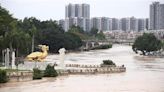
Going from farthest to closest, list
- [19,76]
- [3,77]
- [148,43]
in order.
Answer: [148,43]
[19,76]
[3,77]

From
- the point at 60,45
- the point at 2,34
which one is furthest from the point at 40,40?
the point at 2,34

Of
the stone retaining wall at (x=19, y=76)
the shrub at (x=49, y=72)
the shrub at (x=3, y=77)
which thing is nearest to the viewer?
the shrub at (x=3, y=77)

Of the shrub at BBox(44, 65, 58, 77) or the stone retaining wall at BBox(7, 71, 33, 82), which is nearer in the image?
the stone retaining wall at BBox(7, 71, 33, 82)

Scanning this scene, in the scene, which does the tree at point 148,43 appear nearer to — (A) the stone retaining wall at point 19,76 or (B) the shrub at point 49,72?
(B) the shrub at point 49,72

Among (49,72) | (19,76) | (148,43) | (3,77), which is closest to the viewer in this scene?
(3,77)

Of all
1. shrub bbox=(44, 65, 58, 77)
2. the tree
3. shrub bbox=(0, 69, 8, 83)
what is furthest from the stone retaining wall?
the tree

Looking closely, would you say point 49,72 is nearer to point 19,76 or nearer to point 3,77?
point 19,76

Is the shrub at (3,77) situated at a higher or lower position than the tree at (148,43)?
lower

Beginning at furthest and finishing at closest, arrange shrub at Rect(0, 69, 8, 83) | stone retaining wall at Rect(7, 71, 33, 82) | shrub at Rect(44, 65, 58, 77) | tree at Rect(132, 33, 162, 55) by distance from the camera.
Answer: tree at Rect(132, 33, 162, 55)
shrub at Rect(44, 65, 58, 77)
stone retaining wall at Rect(7, 71, 33, 82)
shrub at Rect(0, 69, 8, 83)

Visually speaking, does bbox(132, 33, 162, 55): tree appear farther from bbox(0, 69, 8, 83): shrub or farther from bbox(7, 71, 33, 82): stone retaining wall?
bbox(0, 69, 8, 83): shrub

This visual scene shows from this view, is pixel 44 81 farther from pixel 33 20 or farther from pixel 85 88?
pixel 33 20

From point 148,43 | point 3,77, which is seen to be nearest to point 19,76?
point 3,77

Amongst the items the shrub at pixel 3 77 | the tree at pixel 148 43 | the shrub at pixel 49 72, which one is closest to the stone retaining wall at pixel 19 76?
the shrub at pixel 3 77

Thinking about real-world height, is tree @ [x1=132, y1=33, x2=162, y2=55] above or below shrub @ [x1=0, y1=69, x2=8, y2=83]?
above
